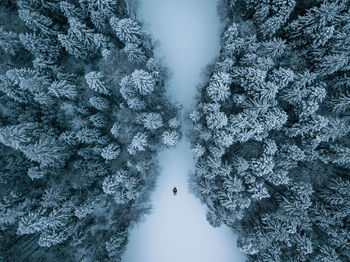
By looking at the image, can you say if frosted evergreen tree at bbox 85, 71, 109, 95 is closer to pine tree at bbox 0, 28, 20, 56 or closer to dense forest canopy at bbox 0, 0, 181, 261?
dense forest canopy at bbox 0, 0, 181, 261

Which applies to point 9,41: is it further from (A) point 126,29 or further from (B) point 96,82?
(A) point 126,29

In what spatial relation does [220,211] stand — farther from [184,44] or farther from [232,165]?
[184,44]

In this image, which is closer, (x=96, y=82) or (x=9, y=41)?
(x=96, y=82)

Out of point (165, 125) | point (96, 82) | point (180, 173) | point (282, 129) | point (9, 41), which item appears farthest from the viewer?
point (180, 173)

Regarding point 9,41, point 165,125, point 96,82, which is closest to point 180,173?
point 165,125

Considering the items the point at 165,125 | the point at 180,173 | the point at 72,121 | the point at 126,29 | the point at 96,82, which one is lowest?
the point at 180,173

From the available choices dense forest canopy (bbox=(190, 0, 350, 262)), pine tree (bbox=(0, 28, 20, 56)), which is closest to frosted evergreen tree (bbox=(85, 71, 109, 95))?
pine tree (bbox=(0, 28, 20, 56))
